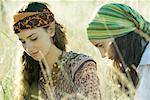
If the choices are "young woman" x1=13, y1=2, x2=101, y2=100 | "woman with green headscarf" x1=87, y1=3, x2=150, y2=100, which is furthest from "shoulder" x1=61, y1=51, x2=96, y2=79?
"woman with green headscarf" x1=87, y1=3, x2=150, y2=100

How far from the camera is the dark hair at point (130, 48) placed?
373cm

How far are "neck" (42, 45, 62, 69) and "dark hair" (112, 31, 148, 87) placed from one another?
329mm

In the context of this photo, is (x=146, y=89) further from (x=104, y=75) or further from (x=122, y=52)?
(x=104, y=75)

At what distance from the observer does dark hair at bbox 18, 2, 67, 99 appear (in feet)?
13.1

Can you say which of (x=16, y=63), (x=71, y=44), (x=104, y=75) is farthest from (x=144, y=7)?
(x=16, y=63)

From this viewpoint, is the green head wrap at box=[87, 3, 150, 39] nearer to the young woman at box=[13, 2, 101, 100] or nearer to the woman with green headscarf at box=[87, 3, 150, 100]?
the woman with green headscarf at box=[87, 3, 150, 100]

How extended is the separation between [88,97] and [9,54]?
0.95 m

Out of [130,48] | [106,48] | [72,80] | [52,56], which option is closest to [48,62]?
[52,56]

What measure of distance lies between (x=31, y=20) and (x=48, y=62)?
0.23m

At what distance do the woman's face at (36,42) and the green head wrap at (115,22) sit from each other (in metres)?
0.23

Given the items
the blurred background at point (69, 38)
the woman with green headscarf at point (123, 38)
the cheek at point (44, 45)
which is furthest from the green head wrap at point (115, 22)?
the cheek at point (44, 45)

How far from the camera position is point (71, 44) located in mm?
4988

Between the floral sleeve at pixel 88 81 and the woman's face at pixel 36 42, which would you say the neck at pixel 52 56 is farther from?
the floral sleeve at pixel 88 81

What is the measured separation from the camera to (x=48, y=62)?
393cm
